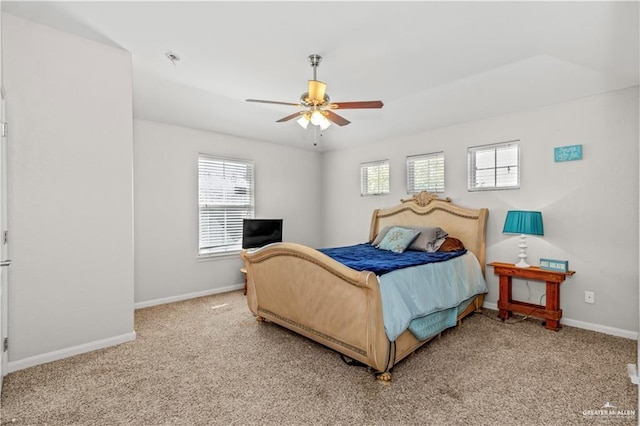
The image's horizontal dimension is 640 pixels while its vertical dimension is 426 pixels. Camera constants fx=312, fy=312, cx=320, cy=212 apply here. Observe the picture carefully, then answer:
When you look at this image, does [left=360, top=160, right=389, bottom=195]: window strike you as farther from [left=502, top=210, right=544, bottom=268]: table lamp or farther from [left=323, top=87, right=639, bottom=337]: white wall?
[left=502, top=210, right=544, bottom=268]: table lamp

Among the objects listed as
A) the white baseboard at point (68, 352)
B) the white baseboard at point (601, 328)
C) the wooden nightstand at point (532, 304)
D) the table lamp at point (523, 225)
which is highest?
the table lamp at point (523, 225)

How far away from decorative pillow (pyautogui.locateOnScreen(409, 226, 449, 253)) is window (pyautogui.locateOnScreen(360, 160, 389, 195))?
1319mm

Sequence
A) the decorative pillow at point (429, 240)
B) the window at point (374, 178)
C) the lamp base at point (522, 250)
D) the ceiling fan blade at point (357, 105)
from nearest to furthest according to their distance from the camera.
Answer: the ceiling fan blade at point (357, 105)
the lamp base at point (522, 250)
the decorative pillow at point (429, 240)
the window at point (374, 178)

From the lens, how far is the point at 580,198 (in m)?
3.37

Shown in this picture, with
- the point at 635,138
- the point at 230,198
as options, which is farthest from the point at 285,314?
the point at 635,138

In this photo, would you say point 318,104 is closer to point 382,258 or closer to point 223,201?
point 382,258

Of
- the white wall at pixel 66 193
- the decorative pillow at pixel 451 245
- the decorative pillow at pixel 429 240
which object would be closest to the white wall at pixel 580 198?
the decorative pillow at pixel 451 245

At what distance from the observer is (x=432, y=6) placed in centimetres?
222

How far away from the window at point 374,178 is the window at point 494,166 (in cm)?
136

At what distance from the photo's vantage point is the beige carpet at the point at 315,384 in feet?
6.28

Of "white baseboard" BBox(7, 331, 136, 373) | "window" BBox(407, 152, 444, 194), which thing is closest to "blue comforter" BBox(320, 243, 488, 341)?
"window" BBox(407, 152, 444, 194)

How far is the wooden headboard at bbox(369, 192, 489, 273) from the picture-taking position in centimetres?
397

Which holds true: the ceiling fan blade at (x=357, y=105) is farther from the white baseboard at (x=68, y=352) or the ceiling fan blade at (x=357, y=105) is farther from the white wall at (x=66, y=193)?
the white baseboard at (x=68, y=352)

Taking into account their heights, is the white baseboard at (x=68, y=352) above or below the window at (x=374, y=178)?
below
